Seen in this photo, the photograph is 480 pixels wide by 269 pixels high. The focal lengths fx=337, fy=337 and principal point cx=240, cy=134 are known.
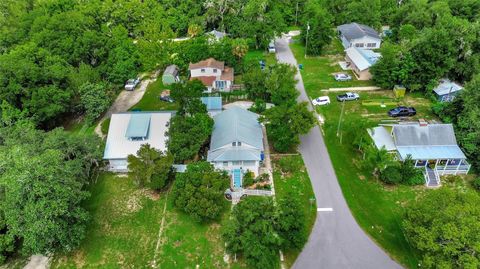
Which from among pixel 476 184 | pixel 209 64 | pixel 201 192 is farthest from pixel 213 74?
pixel 476 184

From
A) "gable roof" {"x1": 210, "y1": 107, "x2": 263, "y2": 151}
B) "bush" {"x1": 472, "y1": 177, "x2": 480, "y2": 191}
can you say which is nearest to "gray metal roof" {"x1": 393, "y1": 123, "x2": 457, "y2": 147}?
"bush" {"x1": 472, "y1": 177, "x2": 480, "y2": 191}

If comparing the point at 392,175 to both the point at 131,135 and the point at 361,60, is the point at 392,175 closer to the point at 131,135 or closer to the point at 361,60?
the point at 361,60

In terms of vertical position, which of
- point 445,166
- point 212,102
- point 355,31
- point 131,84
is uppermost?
point 355,31

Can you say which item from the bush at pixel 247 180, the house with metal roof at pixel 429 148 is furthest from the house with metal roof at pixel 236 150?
the house with metal roof at pixel 429 148

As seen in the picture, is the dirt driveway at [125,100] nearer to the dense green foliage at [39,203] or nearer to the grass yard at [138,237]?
the grass yard at [138,237]

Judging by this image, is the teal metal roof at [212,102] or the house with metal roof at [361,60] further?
the house with metal roof at [361,60]
